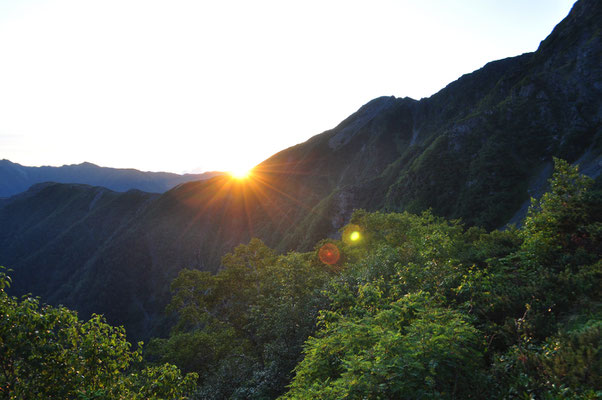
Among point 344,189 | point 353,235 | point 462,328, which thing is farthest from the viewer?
point 344,189

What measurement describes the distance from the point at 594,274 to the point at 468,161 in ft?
184

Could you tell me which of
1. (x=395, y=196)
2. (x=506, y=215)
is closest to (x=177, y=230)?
(x=395, y=196)

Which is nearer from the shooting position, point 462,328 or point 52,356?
point 462,328

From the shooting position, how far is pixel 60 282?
119812mm

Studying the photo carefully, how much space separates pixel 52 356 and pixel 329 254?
74.2 feet

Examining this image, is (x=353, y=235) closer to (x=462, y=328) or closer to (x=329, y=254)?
(x=329, y=254)

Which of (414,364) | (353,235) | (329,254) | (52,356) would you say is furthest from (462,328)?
(353,235)

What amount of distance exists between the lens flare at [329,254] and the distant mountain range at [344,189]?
28.4 meters

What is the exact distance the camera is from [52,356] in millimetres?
7824

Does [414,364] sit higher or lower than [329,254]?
higher

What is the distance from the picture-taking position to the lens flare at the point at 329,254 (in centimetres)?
2723

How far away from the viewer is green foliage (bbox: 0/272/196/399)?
23.7 feet

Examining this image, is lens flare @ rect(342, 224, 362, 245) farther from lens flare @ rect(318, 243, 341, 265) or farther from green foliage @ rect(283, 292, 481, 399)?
green foliage @ rect(283, 292, 481, 399)

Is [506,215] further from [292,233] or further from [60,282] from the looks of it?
[60,282]
